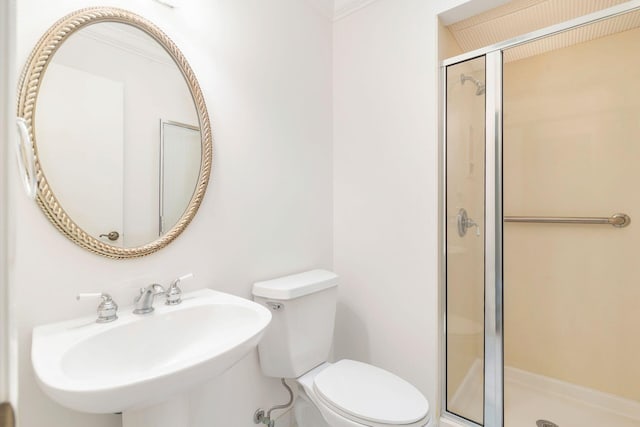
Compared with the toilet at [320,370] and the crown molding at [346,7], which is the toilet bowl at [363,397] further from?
the crown molding at [346,7]

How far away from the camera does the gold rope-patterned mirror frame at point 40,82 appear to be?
33.8 inches

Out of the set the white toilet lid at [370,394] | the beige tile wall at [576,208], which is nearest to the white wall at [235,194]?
the white toilet lid at [370,394]

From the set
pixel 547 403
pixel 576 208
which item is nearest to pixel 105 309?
pixel 547 403

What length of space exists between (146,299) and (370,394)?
0.90 m

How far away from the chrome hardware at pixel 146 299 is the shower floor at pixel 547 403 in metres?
1.47

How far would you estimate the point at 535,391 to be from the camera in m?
1.88

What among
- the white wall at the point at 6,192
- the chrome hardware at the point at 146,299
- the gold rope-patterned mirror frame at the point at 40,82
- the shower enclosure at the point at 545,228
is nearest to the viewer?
the white wall at the point at 6,192

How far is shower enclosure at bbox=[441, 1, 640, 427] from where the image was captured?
144 cm

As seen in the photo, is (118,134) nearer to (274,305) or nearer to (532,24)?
(274,305)

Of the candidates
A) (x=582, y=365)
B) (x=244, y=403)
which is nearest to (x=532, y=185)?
(x=582, y=365)

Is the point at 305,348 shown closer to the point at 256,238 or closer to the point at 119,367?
the point at 256,238

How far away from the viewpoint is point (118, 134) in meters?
1.04

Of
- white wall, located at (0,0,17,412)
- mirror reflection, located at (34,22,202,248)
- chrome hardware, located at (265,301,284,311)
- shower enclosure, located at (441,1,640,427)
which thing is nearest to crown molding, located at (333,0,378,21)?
shower enclosure, located at (441,1,640,427)

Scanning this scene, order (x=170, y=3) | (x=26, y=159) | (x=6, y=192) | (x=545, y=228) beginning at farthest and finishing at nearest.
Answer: (x=545, y=228) → (x=170, y=3) → (x=26, y=159) → (x=6, y=192)
